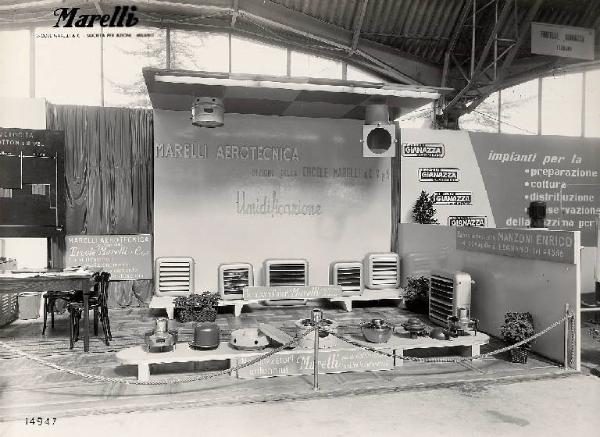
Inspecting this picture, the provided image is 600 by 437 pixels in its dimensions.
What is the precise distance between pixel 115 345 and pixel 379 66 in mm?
8538

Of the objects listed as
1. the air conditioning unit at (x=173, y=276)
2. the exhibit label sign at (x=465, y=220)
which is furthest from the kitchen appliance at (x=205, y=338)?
the exhibit label sign at (x=465, y=220)

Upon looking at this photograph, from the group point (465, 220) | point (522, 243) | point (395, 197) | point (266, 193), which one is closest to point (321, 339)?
point (522, 243)

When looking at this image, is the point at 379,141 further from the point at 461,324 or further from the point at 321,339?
the point at 321,339

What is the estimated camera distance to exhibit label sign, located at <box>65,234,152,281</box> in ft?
24.2

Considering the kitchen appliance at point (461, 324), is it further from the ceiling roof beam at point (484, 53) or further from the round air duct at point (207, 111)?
the ceiling roof beam at point (484, 53)

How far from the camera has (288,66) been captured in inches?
430

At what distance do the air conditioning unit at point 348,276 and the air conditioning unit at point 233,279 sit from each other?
1.39m

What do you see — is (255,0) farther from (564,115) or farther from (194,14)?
(564,115)

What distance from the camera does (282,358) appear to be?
450 cm

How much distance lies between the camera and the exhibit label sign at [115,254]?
7371 mm

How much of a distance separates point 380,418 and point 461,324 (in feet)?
6.78

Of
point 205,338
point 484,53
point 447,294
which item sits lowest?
point 205,338

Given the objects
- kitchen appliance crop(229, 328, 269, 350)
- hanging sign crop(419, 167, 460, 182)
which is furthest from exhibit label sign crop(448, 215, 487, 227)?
kitchen appliance crop(229, 328, 269, 350)

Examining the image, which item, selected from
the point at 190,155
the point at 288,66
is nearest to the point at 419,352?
the point at 190,155
